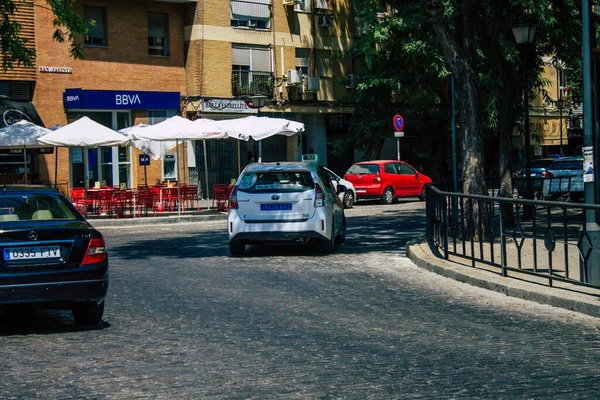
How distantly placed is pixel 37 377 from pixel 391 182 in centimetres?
2928

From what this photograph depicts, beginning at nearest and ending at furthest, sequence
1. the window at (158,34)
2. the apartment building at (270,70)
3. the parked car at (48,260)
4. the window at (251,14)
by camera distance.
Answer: the parked car at (48,260) → the window at (158,34) → the apartment building at (270,70) → the window at (251,14)

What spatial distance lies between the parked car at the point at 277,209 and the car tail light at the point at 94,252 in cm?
711

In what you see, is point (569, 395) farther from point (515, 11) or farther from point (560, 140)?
point (560, 140)

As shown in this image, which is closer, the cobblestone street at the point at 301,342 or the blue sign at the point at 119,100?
the cobblestone street at the point at 301,342

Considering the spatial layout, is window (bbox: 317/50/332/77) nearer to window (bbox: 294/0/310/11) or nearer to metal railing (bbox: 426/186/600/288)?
window (bbox: 294/0/310/11)

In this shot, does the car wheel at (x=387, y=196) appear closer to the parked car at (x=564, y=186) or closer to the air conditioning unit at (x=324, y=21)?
the parked car at (x=564, y=186)

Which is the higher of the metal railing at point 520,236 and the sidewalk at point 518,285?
the metal railing at point 520,236

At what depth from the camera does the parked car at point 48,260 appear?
8.58 meters

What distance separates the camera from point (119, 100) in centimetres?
3603

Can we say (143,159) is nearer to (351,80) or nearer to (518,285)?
(351,80)

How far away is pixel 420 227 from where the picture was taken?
74.9 feet

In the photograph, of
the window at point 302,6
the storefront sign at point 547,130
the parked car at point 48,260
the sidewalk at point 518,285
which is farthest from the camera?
the storefront sign at point 547,130

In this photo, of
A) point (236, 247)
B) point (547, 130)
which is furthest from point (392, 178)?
point (547, 130)

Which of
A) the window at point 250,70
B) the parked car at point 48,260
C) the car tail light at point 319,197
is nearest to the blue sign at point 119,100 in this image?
the window at point 250,70
